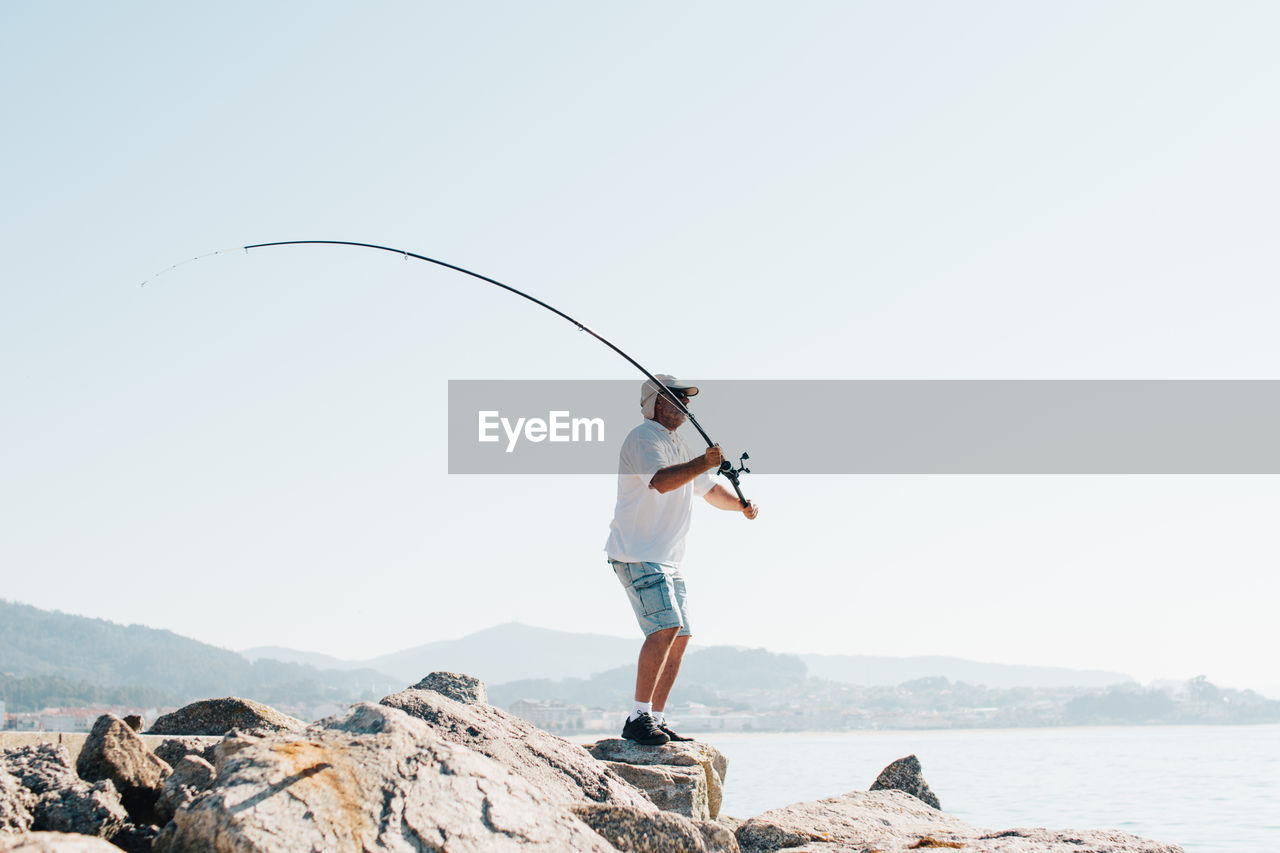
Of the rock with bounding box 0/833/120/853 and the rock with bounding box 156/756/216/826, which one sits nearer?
the rock with bounding box 0/833/120/853

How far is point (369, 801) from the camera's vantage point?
3.05 m

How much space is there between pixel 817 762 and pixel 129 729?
44.6 metres

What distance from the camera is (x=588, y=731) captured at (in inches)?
1997

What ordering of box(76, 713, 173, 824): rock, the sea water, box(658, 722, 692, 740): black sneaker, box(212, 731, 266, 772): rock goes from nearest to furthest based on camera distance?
box(212, 731, 266, 772): rock
box(76, 713, 173, 824): rock
box(658, 722, 692, 740): black sneaker
the sea water

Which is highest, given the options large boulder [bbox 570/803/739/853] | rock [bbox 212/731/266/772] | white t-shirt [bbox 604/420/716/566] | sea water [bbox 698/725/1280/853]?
white t-shirt [bbox 604/420/716/566]

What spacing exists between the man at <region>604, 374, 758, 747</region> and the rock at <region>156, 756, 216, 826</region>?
86.1 inches

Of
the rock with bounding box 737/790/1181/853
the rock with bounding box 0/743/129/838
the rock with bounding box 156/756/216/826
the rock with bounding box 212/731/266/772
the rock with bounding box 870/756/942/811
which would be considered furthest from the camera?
the rock with bounding box 870/756/942/811

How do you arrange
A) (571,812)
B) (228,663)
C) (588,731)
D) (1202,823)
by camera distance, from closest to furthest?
1. (571,812)
2. (1202,823)
3. (588,731)
4. (228,663)

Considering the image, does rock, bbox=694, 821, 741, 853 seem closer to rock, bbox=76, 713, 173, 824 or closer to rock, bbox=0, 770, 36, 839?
rock, bbox=76, 713, 173, 824

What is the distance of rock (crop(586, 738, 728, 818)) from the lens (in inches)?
213

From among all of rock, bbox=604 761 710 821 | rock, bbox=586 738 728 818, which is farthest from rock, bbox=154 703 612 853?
rock, bbox=586 738 728 818

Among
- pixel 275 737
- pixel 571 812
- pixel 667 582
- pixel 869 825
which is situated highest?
pixel 667 582

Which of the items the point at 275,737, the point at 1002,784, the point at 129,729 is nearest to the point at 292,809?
the point at 275,737

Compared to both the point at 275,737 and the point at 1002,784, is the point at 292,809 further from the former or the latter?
the point at 1002,784
